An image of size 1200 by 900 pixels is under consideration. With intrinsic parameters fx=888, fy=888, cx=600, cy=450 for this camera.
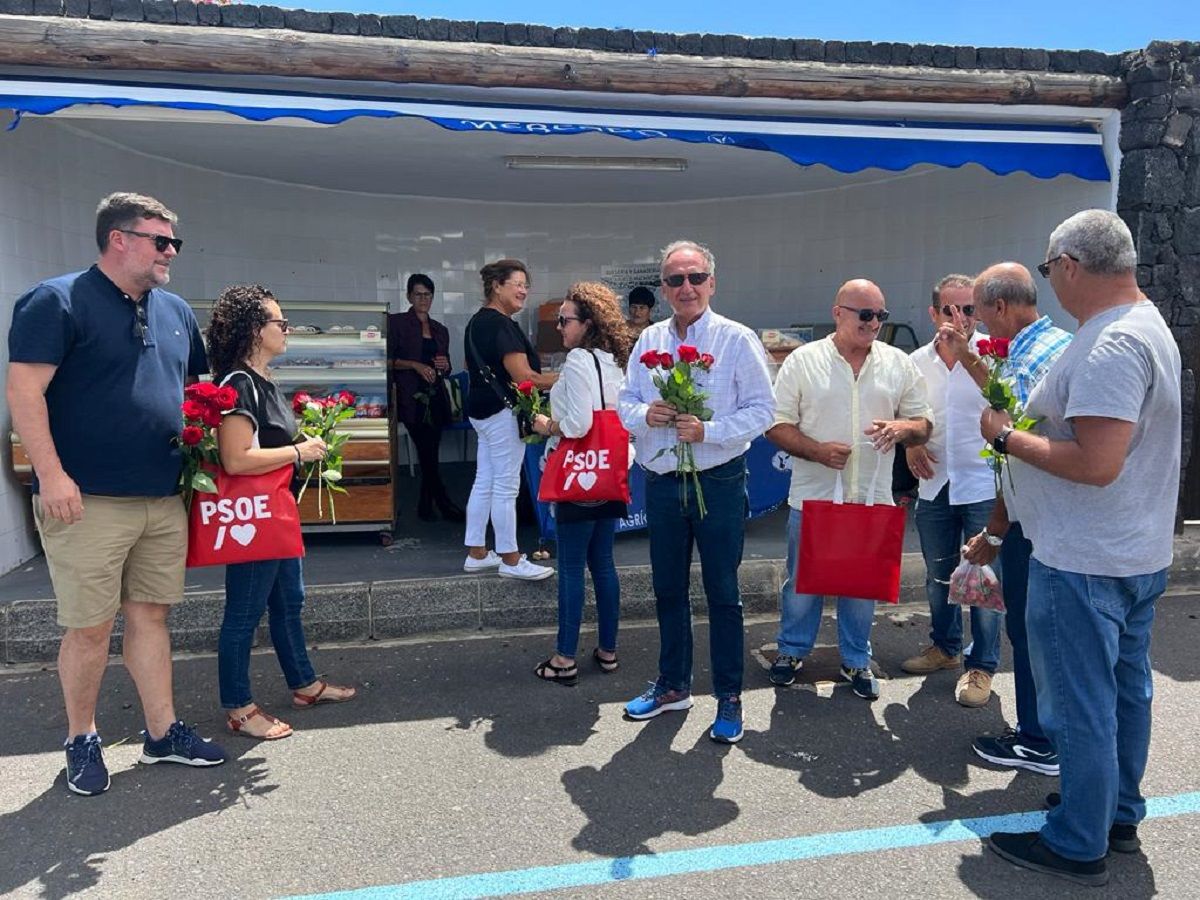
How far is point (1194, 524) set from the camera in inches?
239

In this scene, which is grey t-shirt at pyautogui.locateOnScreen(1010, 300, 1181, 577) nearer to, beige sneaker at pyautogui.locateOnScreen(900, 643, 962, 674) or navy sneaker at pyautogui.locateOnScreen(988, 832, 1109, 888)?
navy sneaker at pyautogui.locateOnScreen(988, 832, 1109, 888)

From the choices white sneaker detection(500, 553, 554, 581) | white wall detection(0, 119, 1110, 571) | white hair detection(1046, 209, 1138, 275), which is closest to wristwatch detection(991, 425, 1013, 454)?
white hair detection(1046, 209, 1138, 275)

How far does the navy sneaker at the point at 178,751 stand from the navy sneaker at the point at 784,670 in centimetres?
244

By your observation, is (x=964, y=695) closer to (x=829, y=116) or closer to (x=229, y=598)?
(x=229, y=598)

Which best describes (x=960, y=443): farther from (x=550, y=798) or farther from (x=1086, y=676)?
(x=550, y=798)

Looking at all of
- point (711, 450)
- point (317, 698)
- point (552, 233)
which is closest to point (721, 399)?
point (711, 450)

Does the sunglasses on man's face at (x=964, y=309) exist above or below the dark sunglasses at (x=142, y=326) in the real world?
above

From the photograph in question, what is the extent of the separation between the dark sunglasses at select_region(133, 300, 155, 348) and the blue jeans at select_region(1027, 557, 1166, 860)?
314cm

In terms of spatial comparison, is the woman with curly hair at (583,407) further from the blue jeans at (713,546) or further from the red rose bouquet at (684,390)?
the red rose bouquet at (684,390)

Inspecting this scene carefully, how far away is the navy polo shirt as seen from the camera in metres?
2.99

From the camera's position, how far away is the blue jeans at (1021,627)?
11.3 feet

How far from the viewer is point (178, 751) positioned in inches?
136

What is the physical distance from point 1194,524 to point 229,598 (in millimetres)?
6099

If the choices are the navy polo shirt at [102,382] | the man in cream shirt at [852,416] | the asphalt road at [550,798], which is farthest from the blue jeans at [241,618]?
the man in cream shirt at [852,416]
